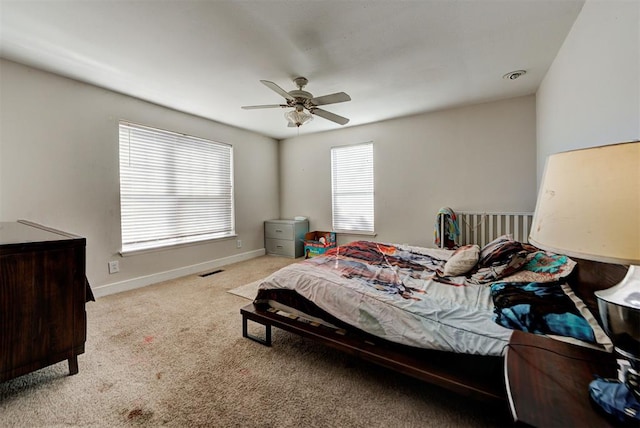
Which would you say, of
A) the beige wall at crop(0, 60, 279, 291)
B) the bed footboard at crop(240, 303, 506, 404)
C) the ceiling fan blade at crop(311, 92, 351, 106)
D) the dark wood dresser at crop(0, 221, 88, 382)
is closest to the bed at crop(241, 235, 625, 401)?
the bed footboard at crop(240, 303, 506, 404)

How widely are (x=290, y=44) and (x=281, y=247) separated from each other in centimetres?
353

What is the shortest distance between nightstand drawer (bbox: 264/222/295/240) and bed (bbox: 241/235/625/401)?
2.60m

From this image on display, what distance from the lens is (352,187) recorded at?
4605 mm

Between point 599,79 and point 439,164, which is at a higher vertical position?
point 599,79

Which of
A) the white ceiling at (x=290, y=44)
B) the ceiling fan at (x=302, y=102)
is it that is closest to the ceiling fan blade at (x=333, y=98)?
the ceiling fan at (x=302, y=102)

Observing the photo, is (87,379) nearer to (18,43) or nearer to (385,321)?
(385,321)

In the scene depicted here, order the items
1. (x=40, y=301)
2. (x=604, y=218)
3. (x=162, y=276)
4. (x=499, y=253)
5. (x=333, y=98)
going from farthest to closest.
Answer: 1. (x=162, y=276)
2. (x=333, y=98)
3. (x=499, y=253)
4. (x=40, y=301)
5. (x=604, y=218)

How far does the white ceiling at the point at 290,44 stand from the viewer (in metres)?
1.74

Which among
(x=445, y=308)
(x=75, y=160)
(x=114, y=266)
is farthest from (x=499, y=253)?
(x=75, y=160)

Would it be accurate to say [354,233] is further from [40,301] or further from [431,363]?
[40,301]

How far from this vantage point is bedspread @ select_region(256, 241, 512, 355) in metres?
1.26

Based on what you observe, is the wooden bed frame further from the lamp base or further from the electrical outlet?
the electrical outlet

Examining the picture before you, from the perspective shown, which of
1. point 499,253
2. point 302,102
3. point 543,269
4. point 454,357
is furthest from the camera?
point 302,102

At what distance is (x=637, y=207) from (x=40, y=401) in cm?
264
